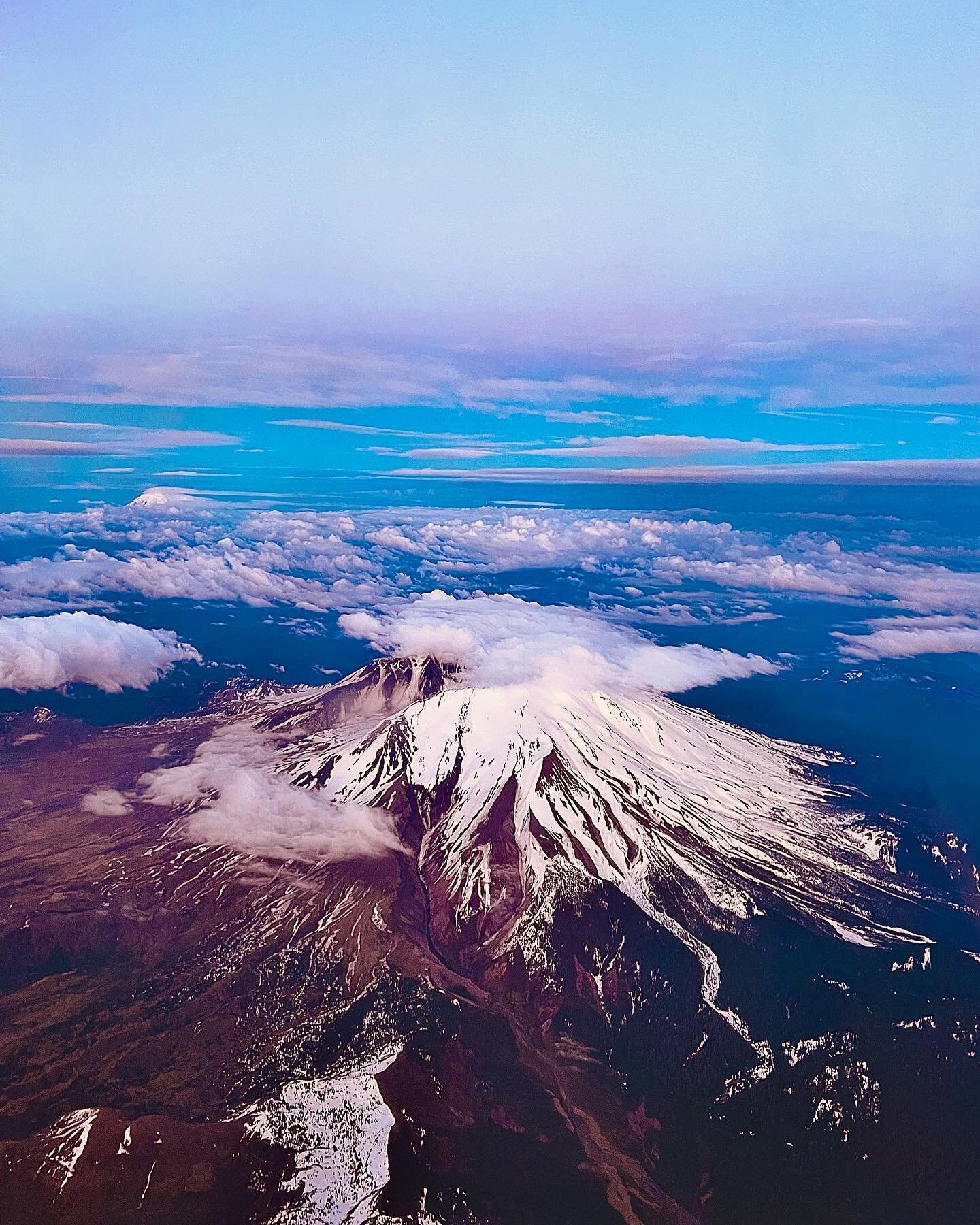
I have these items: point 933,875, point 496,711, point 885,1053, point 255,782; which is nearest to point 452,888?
point 496,711

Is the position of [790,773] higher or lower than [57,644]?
higher

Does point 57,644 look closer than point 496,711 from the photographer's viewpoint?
No

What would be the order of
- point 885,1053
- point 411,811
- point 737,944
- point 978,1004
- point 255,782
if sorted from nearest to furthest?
point 885,1053
point 978,1004
point 737,944
point 411,811
point 255,782

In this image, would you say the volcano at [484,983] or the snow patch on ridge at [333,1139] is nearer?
the snow patch on ridge at [333,1139]

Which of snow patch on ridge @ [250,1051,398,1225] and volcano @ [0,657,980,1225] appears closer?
snow patch on ridge @ [250,1051,398,1225]

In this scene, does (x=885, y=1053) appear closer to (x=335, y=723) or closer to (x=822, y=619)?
(x=335, y=723)

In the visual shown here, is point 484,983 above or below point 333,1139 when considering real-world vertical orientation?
below

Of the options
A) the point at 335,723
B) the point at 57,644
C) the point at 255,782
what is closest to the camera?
the point at 255,782

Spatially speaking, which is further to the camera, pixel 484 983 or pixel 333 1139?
pixel 484 983
